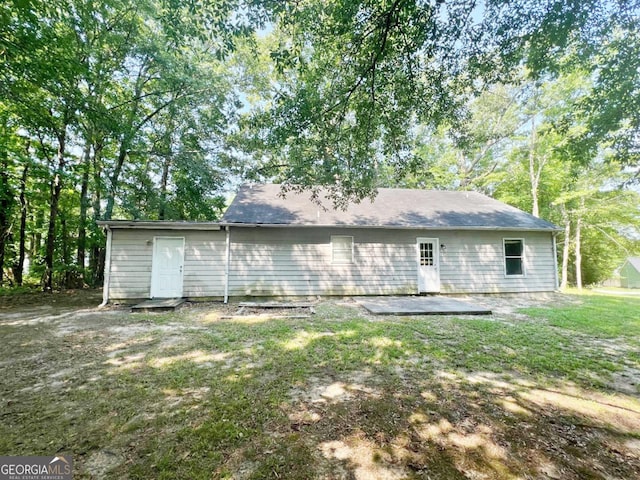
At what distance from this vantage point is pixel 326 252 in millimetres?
9289

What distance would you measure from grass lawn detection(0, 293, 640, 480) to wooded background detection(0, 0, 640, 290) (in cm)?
351

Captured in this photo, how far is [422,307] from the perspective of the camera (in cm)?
720

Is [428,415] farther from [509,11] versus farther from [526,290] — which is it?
[526,290]

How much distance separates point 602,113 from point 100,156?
52.9 feet

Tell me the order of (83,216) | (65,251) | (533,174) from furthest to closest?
(533,174) < (65,251) < (83,216)

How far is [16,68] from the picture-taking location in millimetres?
5664


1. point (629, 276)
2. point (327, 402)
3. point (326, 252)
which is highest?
point (326, 252)

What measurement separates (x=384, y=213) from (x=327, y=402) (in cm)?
825

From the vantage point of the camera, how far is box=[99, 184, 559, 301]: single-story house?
8445 mm

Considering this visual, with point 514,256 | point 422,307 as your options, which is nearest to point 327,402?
point 422,307

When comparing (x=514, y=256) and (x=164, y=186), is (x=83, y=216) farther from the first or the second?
(x=514, y=256)

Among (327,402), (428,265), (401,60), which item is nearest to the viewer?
(327,402)

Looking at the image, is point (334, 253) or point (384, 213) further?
point (384, 213)

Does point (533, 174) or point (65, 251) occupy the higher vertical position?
point (533, 174)
